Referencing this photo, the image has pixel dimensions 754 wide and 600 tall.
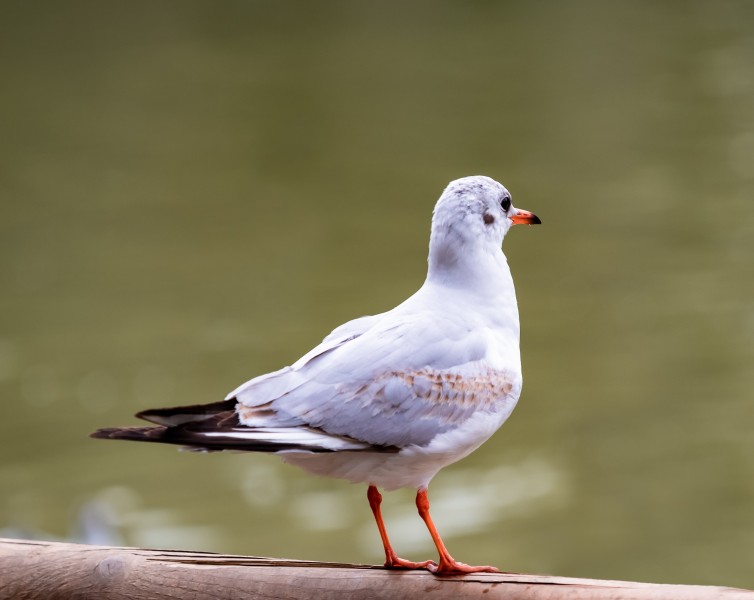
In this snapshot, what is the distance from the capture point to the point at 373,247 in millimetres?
6441

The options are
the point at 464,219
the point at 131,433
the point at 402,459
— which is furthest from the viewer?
the point at 464,219

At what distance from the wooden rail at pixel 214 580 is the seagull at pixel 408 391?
0.06m

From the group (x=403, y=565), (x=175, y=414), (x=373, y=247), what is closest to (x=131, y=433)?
(x=175, y=414)

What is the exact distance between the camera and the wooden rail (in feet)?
4.92

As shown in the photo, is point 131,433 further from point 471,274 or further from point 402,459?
point 471,274

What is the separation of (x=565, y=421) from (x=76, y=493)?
1.86 metres

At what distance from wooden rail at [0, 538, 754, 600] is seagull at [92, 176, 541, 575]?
6 cm

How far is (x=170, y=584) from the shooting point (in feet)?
5.27

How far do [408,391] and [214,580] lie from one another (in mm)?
337

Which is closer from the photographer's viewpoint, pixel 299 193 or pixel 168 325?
pixel 168 325

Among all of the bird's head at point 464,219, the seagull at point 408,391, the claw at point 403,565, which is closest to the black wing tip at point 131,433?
the seagull at point 408,391

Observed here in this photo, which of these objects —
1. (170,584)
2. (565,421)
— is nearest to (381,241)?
(565,421)

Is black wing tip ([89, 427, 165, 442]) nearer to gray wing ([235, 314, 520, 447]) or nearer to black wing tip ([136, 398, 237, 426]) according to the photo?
black wing tip ([136, 398, 237, 426])

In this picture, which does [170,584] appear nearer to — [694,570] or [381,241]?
[694,570]
